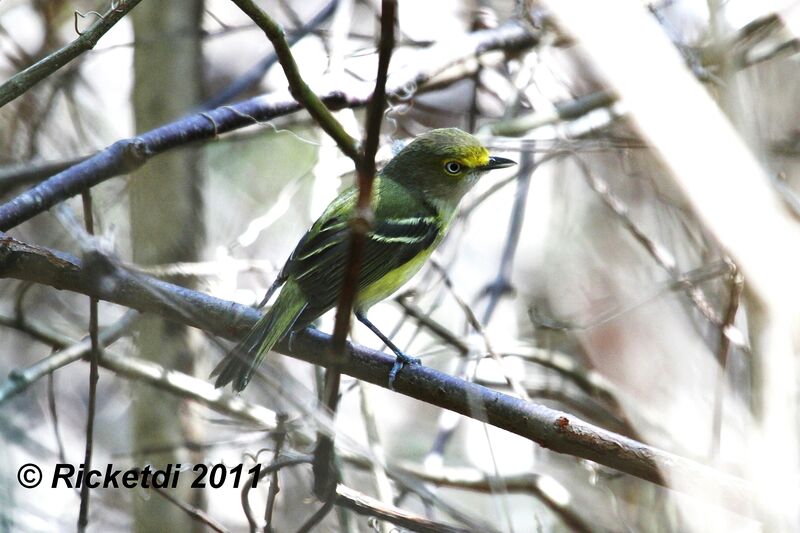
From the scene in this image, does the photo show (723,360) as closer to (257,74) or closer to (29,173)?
(257,74)

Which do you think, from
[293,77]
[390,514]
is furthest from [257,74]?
[390,514]

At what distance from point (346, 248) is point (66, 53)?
1.27 m

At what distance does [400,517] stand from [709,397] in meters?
2.03

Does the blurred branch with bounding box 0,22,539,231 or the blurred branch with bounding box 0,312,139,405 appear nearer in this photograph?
the blurred branch with bounding box 0,22,539,231

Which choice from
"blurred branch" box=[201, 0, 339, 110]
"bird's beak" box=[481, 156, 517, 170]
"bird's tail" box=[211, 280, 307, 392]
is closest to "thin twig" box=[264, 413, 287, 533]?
"bird's tail" box=[211, 280, 307, 392]

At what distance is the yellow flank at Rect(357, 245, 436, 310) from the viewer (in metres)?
3.50

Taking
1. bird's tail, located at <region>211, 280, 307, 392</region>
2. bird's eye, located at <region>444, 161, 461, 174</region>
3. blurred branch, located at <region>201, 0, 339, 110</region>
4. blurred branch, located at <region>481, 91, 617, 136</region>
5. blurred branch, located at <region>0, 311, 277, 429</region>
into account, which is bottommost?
bird's tail, located at <region>211, 280, 307, 392</region>

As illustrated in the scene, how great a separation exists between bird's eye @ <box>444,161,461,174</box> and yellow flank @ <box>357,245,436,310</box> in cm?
53

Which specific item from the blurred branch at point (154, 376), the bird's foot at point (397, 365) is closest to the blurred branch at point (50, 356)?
the blurred branch at point (154, 376)

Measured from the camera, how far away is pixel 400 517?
1.97m

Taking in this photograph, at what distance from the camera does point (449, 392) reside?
2520mm

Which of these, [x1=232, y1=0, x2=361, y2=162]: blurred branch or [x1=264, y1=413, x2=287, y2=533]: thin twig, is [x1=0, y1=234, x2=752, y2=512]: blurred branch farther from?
[x1=232, y1=0, x2=361, y2=162]: blurred branch

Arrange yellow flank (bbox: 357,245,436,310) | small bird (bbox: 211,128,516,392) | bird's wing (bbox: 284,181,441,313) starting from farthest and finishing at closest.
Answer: yellow flank (bbox: 357,245,436,310) → bird's wing (bbox: 284,181,441,313) → small bird (bbox: 211,128,516,392)

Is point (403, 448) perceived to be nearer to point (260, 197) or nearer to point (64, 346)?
point (260, 197)
